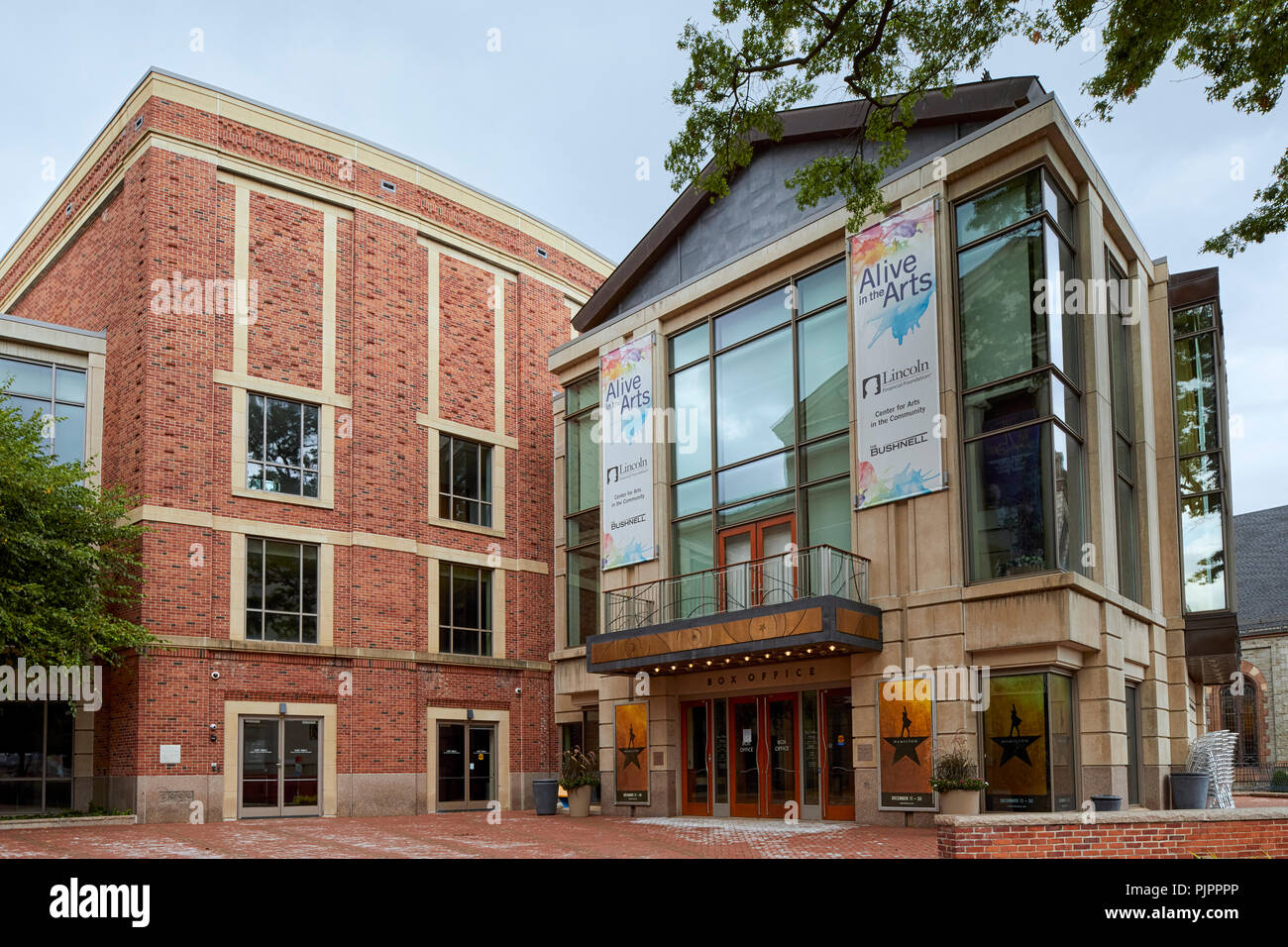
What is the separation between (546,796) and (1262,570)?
34844 mm

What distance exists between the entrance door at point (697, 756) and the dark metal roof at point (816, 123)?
10.2m

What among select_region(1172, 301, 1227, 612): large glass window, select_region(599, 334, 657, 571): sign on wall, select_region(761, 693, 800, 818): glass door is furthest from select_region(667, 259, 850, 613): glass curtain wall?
select_region(1172, 301, 1227, 612): large glass window

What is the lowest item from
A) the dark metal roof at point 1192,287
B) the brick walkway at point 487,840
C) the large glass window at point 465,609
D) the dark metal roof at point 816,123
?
the brick walkway at point 487,840

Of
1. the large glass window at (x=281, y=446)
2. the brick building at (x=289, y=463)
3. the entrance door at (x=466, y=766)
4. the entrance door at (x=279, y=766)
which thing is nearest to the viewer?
the brick building at (x=289, y=463)

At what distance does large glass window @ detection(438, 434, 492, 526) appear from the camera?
1175 inches

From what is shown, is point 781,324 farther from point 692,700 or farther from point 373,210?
point 373,210

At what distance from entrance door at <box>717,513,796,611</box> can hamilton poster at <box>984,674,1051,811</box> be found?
14.2ft

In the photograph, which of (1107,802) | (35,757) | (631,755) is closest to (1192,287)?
(1107,802)

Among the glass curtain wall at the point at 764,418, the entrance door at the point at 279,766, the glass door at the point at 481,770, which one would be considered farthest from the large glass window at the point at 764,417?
the entrance door at the point at 279,766

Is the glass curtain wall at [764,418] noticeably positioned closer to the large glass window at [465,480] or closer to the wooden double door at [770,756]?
the wooden double door at [770,756]

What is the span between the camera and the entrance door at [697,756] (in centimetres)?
2258

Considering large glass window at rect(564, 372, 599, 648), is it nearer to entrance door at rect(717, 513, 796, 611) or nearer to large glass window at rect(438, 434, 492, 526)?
large glass window at rect(438, 434, 492, 526)

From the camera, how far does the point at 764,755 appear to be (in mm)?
21359

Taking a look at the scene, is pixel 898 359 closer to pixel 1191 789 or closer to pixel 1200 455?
pixel 1200 455
